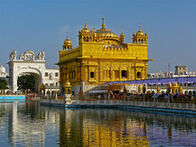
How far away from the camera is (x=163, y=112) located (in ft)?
84.0

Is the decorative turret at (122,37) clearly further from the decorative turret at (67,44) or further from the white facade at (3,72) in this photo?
the white facade at (3,72)

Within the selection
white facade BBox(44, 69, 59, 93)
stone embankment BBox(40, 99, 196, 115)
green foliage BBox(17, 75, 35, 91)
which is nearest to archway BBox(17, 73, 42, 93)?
green foliage BBox(17, 75, 35, 91)

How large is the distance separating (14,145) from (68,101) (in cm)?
2084

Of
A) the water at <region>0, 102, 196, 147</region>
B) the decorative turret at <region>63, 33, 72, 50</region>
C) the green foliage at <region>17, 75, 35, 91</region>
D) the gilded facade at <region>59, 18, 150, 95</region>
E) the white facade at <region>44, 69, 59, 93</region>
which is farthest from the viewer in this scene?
the white facade at <region>44, 69, 59, 93</region>

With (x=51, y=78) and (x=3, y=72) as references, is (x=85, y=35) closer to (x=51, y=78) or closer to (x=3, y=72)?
(x=51, y=78)

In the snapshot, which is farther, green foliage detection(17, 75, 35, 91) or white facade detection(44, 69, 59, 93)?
white facade detection(44, 69, 59, 93)

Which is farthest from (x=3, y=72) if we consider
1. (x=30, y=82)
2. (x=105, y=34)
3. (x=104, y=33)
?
(x=105, y=34)

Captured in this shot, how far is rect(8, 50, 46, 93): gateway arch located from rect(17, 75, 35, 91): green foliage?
8.41 ft

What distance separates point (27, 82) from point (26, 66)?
6.43 m

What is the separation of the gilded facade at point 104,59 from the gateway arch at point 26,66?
991 inches

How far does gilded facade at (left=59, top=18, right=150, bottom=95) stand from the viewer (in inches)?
1631

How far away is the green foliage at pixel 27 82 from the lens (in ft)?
246

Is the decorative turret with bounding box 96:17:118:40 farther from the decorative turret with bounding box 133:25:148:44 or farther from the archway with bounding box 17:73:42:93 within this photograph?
the archway with bounding box 17:73:42:93

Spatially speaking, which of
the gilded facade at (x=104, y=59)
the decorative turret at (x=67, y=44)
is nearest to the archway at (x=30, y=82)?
the decorative turret at (x=67, y=44)
